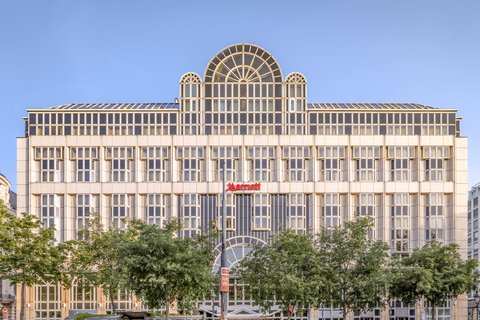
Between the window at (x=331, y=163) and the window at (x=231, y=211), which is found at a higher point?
the window at (x=331, y=163)

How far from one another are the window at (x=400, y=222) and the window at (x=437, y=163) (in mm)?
4751

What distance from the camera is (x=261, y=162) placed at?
353ft

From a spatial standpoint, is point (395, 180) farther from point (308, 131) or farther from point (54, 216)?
point (54, 216)

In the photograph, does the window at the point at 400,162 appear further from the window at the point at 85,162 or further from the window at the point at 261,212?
the window at the point at 85,162

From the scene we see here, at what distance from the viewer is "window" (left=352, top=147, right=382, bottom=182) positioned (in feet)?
353

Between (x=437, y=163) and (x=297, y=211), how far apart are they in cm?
2177

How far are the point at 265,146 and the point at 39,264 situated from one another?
4432 cm

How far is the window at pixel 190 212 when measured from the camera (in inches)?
4146

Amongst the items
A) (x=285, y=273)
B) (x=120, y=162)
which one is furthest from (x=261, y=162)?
(x=285, y=273)

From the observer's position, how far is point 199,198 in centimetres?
10675

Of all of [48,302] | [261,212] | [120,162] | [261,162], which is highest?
[120,162]

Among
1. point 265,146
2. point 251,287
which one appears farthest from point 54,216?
point 251,287

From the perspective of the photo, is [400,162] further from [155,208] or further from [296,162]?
[155,208]

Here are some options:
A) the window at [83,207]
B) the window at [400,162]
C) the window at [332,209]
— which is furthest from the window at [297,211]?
the window at [83,207]
